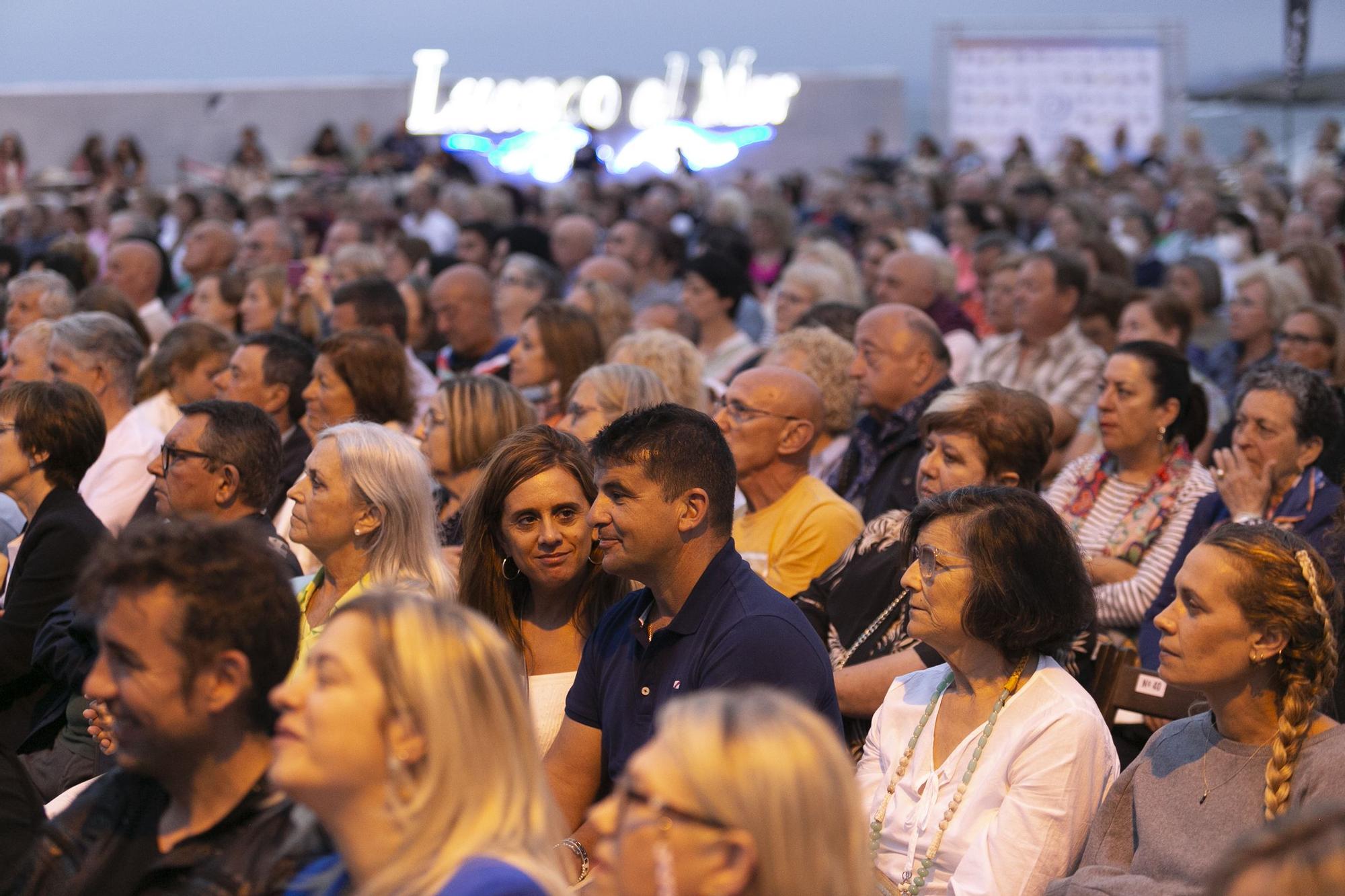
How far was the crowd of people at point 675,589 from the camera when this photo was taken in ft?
5.53

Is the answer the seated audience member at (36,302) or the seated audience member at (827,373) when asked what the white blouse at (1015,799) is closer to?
the seated audience member at (827,373)

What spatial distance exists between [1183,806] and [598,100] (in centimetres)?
1884

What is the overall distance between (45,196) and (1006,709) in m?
14.4

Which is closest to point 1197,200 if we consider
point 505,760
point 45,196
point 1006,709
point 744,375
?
point 744,375

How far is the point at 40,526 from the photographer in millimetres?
3836

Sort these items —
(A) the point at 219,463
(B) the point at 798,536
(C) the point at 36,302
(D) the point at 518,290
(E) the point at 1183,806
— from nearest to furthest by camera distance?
(E) the point at 1183,806
(A) the point at 219,463
(B) the point at 798,536
(C) the point at 36,302
(D) the point at 518,290

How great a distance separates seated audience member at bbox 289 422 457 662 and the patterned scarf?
6.00ft

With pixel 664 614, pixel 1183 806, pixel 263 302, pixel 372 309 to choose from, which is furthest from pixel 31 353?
pixel 1183 806

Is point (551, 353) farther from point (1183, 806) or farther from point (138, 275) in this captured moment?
point (1183, 806)

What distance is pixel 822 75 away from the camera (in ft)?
68.5

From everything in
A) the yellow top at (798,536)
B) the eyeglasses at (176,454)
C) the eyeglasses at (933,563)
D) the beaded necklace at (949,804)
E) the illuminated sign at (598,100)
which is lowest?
the beaded necklace at (949,804)

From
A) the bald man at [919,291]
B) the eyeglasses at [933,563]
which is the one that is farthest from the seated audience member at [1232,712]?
the bald man at [919,291]

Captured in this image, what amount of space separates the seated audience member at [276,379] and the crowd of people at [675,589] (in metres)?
0.01

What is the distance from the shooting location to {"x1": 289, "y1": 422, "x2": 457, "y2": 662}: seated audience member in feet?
11.0
